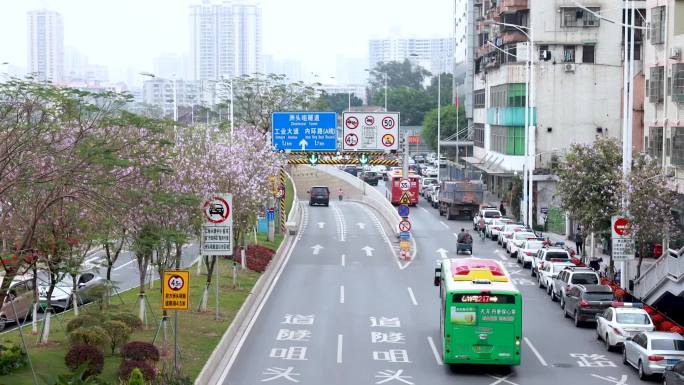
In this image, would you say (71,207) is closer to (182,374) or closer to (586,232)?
(182,374)

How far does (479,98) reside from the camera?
99375 mm

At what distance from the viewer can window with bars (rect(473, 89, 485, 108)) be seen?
96.4 metres

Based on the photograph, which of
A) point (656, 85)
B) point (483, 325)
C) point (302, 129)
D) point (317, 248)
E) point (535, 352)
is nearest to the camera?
point (483, 325)

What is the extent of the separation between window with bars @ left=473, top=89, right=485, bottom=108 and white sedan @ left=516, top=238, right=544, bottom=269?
45575mm

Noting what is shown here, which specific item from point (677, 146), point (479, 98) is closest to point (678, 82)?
point (677, 146)

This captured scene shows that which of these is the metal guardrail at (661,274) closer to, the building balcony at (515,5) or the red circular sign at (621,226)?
the red circular sign at (621,226)

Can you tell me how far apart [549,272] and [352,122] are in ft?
64.8

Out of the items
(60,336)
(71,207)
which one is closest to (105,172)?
(71,207)

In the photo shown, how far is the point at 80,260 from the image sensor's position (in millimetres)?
27156

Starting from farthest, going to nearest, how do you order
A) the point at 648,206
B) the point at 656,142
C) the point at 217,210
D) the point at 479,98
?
the point at 479,98 < the point at 656,142 < the point at 648,206 < the point at 217,210

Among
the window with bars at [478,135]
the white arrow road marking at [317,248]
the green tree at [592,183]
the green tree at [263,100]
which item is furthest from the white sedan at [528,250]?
the window with bars at [478,135]

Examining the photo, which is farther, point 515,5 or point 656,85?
point 515,5

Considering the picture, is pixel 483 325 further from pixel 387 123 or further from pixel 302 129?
pixel 387 123

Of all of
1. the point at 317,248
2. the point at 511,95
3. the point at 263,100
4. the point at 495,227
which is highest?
the point at 511,95
